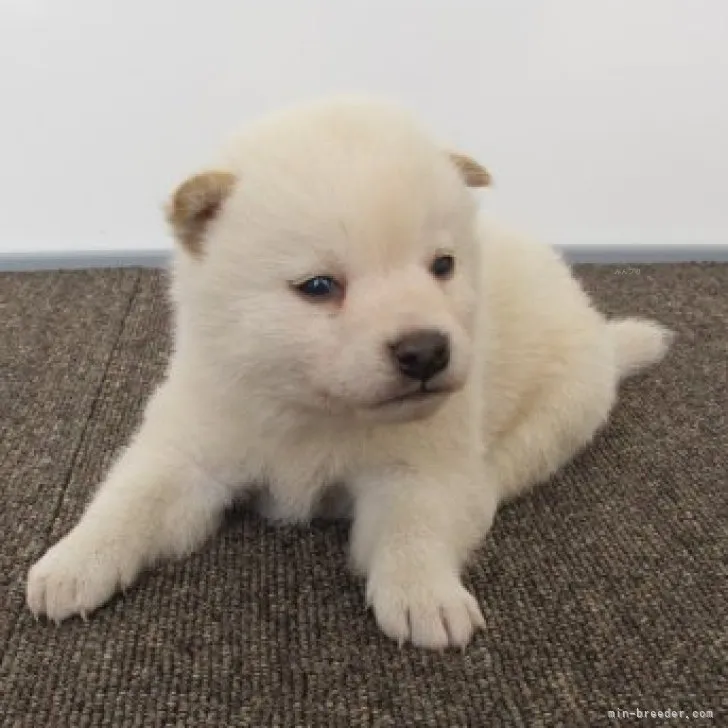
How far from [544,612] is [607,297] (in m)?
1.80

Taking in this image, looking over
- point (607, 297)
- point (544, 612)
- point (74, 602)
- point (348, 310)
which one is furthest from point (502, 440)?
point (607, 297)

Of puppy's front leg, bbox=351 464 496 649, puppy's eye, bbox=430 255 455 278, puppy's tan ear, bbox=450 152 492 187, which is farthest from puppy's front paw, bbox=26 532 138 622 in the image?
puppy's tan ear, bbox=450 152 492 187

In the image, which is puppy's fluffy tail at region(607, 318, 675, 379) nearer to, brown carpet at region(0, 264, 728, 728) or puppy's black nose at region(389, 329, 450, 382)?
brown carpet at region(0, 264, 728, 728)

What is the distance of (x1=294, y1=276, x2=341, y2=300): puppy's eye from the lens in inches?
63.4

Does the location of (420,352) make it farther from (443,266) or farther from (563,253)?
(563,253)

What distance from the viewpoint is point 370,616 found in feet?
5.62

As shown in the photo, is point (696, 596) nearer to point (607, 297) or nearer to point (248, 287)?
point (248, 287)

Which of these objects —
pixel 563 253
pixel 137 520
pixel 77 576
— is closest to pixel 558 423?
pixel 137 520

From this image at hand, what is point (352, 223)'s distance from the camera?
1.57 m

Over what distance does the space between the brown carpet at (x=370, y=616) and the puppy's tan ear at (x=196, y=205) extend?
589mm

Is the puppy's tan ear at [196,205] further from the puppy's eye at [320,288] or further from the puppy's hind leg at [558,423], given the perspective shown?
the puppy's hind leg at [558,423]

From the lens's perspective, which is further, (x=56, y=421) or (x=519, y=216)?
(x=519, y=216)

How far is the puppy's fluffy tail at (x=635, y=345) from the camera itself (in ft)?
8.57

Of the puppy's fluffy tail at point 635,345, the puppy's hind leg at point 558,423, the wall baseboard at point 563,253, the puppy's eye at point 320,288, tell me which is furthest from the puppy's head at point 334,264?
the wall baseboard at point 563,253
